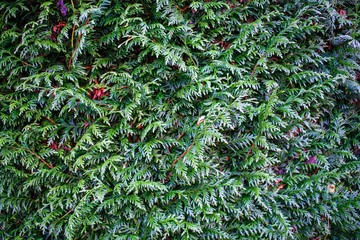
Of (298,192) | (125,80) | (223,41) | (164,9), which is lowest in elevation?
(298,192)

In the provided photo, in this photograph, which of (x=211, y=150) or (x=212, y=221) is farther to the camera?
(x=211, y=150)

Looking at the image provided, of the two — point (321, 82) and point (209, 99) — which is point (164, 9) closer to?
point (209, 99)

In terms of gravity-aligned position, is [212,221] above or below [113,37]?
below

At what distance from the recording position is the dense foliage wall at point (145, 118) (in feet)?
5.51

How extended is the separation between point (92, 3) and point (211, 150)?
1.69m

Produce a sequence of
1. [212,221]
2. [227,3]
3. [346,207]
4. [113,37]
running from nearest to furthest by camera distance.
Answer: [113,37], [212,221], [227,3], [346,207]

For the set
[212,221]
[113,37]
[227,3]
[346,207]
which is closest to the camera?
[113,37]

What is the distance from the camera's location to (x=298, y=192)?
202cm

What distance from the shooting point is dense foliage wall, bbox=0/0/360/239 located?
5.51 ft

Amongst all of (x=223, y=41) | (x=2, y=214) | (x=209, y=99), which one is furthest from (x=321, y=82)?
(x=2, y=214)

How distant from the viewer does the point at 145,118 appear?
1.79 metres

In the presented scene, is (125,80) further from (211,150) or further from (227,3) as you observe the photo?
(227,3)

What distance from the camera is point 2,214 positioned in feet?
6.11

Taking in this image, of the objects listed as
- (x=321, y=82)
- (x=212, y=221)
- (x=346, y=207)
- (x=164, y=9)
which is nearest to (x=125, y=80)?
(x=164, y=9)
